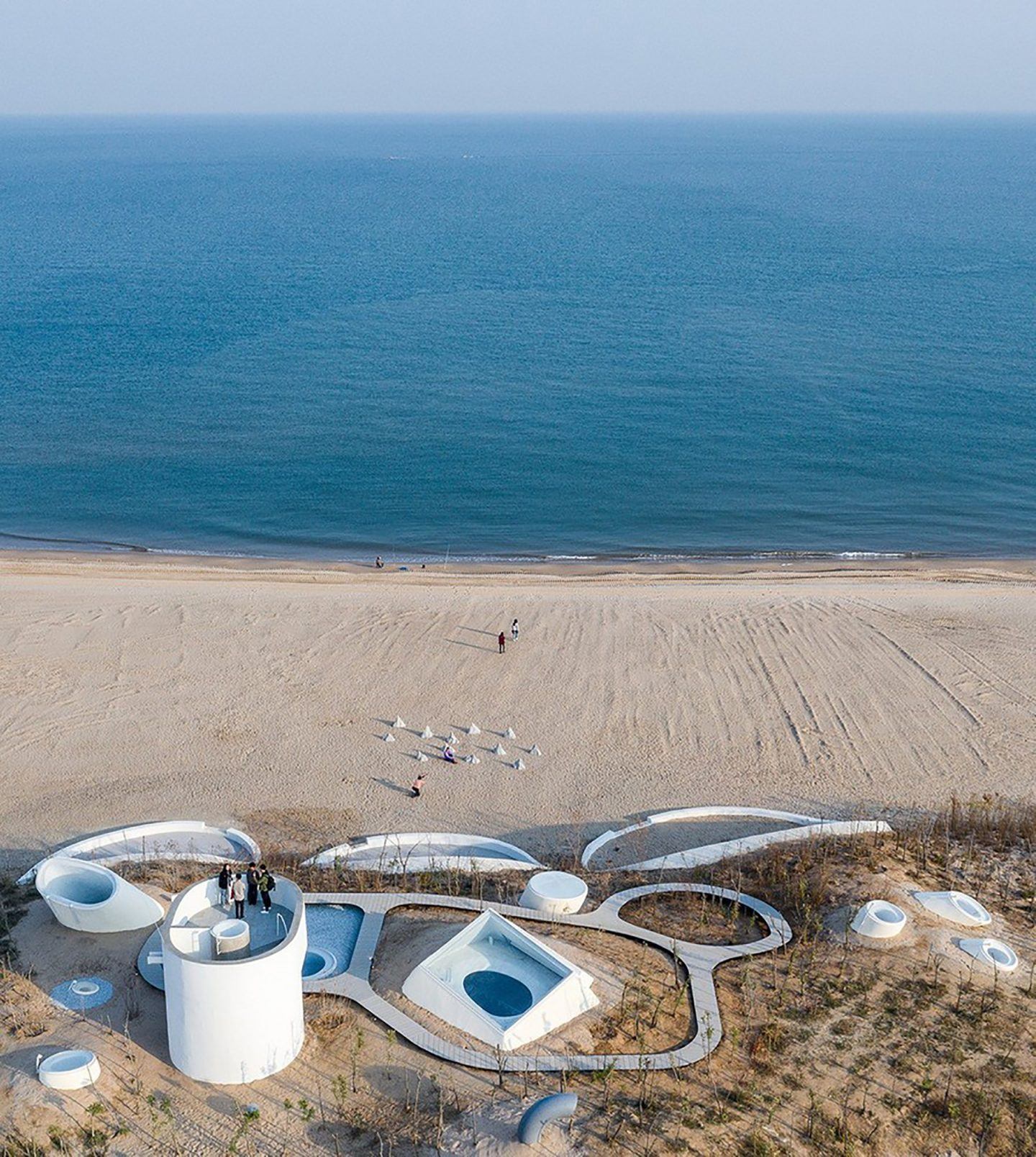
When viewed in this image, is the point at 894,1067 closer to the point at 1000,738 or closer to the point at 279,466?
the point at 1000,738

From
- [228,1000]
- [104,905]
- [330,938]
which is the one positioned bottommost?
[330,938]

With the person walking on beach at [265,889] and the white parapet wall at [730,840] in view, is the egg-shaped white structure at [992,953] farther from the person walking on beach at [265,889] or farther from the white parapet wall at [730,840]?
the person walking on beach at [265,889]

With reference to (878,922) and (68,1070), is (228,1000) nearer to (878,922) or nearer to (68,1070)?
(68,1070)

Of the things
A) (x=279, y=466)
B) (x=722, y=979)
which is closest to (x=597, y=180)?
(x=279, y=466)

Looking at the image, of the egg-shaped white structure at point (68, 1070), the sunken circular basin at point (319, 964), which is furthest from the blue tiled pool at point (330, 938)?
the egg-shaped white structure at point (68, 1070)

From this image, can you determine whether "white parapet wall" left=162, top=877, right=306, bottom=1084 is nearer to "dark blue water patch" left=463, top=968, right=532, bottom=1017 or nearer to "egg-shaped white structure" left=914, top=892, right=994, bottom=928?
"dark blue water patch" left=463, top=968, right=532, bottom=1017

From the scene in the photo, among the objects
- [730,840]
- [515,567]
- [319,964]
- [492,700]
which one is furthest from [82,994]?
[515,567]
